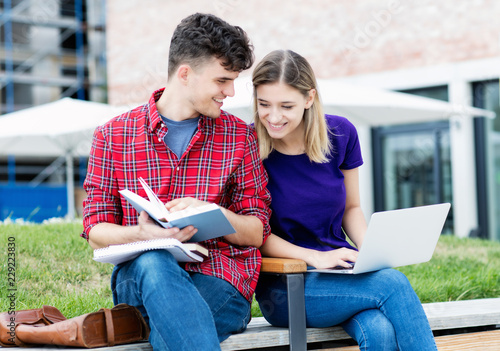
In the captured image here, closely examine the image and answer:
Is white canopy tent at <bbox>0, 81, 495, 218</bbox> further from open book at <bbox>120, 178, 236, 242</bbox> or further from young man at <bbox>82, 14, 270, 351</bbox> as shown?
open book at <bbox>120, 178, 236, 242</bbox>

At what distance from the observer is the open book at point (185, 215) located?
210 centimetres

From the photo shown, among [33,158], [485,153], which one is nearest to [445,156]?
[485,153]

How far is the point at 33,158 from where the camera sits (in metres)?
24.9

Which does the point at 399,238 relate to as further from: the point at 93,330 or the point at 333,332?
the point at 93,330

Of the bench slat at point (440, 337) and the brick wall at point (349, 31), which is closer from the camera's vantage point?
the bench slat at point (440, 337)

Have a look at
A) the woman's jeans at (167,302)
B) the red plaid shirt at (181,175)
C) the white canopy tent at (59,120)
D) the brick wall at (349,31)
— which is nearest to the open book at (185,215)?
the woman's jeans at (167,302)

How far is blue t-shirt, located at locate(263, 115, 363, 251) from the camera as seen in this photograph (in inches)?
107

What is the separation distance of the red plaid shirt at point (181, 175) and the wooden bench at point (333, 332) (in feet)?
0.54

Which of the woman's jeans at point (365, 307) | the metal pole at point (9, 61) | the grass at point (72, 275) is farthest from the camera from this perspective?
the metal pole at point (9, 61)

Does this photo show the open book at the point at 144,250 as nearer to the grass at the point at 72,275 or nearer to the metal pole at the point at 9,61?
the grass at the point at 72,275

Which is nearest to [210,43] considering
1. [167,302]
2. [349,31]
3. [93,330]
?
[167,302]

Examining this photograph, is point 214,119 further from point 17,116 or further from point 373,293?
point 17,116

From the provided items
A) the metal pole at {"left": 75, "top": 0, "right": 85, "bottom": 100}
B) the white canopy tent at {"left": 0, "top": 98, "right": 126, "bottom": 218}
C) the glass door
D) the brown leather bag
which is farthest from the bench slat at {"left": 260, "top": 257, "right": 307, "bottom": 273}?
the metal pole at {"left": 75, "top": 0, "right": 85, "bottom": 100}

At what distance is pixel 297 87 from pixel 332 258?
0.69 meters
